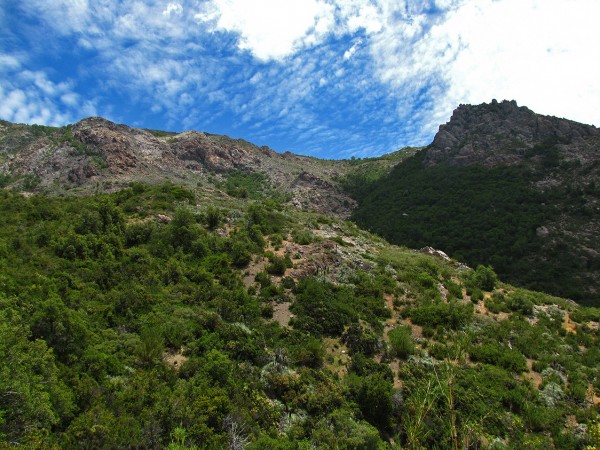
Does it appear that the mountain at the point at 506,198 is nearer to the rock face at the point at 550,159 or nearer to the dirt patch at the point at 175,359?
the rock face at the point at 550,159

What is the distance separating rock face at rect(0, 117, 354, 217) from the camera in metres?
54.8

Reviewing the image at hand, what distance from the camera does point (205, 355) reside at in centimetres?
1247

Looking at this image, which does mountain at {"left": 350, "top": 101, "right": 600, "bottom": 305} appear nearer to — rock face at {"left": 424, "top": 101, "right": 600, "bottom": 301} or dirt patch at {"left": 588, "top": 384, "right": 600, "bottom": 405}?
rock face at {"left": 424, "top": 101, "right": 600, "bottom": 301}

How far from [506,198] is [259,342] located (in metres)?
51.4

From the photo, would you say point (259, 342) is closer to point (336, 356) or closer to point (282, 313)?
point (282, 313)

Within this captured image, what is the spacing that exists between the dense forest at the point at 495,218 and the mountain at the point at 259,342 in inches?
669

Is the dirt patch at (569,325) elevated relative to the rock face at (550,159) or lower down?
lower down

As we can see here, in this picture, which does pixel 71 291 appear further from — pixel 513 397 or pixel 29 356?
pixel 513 397

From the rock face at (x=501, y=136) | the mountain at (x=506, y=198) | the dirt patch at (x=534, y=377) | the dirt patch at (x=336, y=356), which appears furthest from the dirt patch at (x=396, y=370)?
the rock face at (x=501, y=136)

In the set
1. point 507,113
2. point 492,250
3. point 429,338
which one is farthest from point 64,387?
point 507,113

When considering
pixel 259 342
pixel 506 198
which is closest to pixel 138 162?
pixel 259 342

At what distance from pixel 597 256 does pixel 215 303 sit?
41.3 m

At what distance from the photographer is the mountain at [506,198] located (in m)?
39.6

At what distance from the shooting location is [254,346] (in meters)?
13.8
